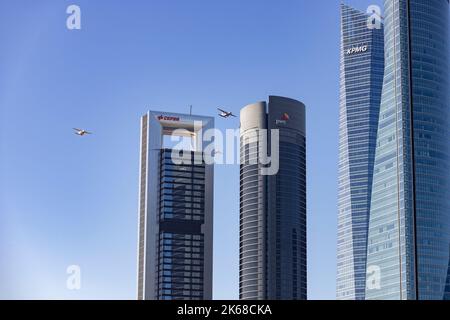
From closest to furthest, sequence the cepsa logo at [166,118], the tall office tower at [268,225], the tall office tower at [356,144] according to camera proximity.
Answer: the tall office tower at [268,225] → the cepsa logo at [166,118] → the tall office tower at [356,144]

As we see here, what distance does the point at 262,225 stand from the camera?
1876 inches

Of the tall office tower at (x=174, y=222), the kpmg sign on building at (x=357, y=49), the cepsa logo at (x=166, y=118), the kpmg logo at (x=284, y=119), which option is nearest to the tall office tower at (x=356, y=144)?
the kpmg sign on building at (x=357, y=49)

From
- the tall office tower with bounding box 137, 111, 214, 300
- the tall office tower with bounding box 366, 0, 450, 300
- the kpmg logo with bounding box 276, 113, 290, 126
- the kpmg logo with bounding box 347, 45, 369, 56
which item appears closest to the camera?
the kpmg logo with bounding box 276, 113, 290, 126

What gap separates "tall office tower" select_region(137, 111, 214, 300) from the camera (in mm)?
58594

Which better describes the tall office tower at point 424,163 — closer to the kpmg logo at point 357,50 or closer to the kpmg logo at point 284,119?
the kpmg logo at point 357,50

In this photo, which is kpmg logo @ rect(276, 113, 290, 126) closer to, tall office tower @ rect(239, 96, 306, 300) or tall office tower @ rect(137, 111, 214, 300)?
tall office tower @ rect(239, 96, 306, 300)

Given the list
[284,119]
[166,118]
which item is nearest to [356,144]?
[166,118]

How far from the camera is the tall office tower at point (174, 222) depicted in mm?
58594

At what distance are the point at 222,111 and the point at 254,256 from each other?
42.4m

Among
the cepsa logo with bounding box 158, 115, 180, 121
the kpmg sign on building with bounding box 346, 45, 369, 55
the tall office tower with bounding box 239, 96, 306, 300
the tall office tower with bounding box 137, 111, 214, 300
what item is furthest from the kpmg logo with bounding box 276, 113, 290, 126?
the tall office tower with bounding box 137, 111, 214, 300

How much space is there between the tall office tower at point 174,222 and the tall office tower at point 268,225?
845 centimetres

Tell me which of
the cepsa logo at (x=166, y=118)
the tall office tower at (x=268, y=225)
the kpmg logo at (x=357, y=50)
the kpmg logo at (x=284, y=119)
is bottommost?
the tall office tower at (x=268, y=225)

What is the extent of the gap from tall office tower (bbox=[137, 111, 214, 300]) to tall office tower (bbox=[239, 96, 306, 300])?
8455 mm

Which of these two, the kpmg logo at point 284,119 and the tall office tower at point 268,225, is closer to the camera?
the kpmg logo at point 284,119
